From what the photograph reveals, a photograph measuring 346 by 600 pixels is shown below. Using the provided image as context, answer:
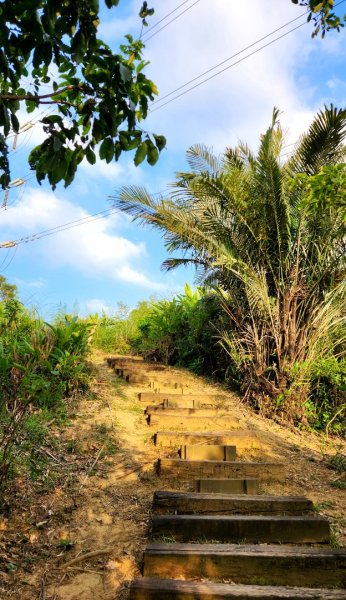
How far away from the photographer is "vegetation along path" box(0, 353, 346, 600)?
277cm

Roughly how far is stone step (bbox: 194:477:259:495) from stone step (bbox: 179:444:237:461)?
60cm

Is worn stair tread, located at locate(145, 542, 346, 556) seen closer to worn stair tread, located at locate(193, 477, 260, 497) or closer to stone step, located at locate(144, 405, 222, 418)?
worn stair tread, located at locate(193, 477, 260, 497)

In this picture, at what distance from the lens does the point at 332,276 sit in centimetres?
722

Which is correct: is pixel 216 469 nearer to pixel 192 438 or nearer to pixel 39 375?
pixel 192 438

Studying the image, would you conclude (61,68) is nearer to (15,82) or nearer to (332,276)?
(15,82)

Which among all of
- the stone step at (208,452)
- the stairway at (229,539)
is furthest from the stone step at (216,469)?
the stone step at (208,452)

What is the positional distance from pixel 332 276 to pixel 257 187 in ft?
6.14

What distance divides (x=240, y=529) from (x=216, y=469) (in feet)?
3.56

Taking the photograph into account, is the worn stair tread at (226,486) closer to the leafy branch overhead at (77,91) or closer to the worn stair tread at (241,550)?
the worn stair tread at (241,550)

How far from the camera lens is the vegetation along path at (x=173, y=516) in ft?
9.07

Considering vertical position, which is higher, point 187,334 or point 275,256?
point 275,256

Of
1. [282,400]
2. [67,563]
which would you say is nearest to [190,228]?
[282,400]

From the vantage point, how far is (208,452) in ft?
14.8

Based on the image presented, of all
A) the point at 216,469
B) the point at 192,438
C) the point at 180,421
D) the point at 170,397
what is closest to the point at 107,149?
the point at 216,469
